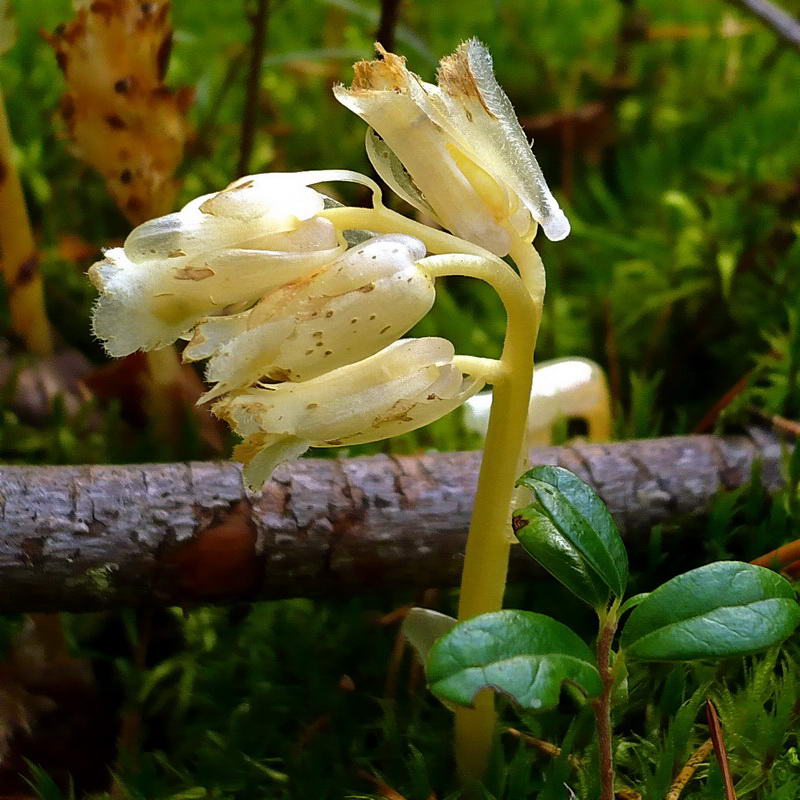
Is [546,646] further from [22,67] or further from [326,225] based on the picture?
[22,67]

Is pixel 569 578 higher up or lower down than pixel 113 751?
higher up

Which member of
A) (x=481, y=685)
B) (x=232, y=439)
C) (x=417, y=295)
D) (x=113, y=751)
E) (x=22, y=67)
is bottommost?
(x=113, y=751)

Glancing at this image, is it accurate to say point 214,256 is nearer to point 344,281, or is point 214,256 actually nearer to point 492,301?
point 344,281

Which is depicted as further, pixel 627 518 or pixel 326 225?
pixel 627 518

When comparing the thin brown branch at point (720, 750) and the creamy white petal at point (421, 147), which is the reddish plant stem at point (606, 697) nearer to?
the thin brown branch at point (720, 750)

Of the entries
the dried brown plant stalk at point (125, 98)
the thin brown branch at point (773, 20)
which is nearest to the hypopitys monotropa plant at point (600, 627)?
the dried brown plant stalk at point (125, 98)

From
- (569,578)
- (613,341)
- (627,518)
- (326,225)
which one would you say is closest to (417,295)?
(326,225)

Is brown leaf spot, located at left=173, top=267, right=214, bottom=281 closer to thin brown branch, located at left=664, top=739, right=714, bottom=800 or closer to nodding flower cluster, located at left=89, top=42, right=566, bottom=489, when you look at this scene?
nodding flower cluster, located at left=89, top=42, right=566, bottom=489
